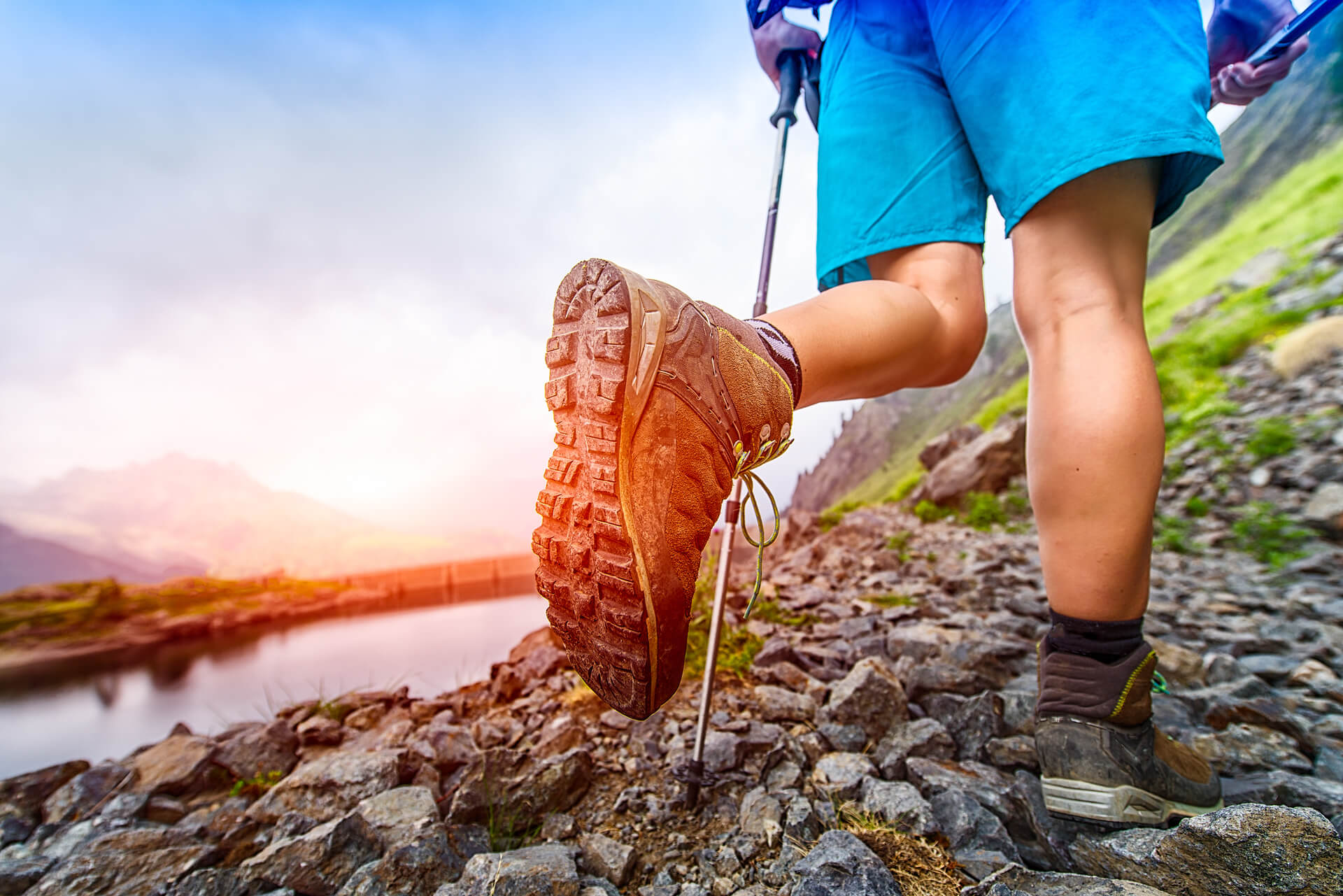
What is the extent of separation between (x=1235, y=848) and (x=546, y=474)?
1.07 m

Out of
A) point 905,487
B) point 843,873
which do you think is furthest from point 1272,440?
point 843,873

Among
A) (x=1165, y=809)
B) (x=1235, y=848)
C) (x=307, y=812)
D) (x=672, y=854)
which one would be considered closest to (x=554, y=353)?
(x=672, y=854)

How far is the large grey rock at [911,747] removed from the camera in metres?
1.09

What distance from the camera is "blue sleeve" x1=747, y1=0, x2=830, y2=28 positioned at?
132 centimetres

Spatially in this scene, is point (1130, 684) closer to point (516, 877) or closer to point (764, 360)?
point (764, 360)

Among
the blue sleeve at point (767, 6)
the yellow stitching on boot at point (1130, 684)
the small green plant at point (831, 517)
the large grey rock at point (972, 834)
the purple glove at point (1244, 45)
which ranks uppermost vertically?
the blue sleeve at point (767, 6)

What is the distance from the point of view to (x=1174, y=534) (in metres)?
3.39

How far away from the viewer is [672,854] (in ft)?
3.02

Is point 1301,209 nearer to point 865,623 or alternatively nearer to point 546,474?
point 865,623

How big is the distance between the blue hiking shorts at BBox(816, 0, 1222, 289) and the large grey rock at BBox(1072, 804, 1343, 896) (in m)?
0.99

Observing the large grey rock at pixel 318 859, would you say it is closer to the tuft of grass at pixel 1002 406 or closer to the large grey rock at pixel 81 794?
the large grey rock at pixel 81 794

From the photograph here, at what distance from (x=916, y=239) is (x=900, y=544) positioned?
317cm

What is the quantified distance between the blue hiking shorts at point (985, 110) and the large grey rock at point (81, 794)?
217cm

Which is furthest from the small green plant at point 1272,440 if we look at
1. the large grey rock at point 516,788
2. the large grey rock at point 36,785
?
the large grey rock at point 36,785
